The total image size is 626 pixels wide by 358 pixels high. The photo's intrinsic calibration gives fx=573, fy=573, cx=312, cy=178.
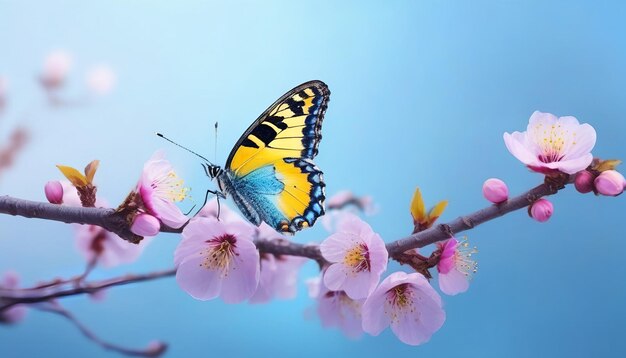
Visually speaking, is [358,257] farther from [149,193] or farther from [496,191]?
[149,193]

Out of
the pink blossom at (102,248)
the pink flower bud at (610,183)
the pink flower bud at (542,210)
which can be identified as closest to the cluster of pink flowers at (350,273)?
the pink flower bud at (542,210)

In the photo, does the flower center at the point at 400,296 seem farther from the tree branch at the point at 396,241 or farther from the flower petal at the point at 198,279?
the flower petal at the point at 198,279

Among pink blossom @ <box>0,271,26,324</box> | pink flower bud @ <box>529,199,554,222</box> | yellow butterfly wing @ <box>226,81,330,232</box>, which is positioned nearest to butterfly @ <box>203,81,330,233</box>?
yellow butterfly wing @ <box>226,81,330,232</box>

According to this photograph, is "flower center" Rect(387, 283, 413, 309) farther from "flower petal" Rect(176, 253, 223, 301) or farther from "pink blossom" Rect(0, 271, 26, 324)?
"pink blossom" Rect(0, 271, 26, 324)

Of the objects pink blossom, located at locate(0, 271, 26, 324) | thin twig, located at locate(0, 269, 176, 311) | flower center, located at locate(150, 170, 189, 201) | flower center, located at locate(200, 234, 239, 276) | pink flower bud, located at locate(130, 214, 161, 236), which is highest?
flower center, located at locate(150, 170, 189, 201)


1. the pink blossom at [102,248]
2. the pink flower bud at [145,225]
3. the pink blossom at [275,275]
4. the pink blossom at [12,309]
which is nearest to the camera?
the pink flower bud at [145,225]

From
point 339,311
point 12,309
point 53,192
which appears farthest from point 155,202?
point 12,309
